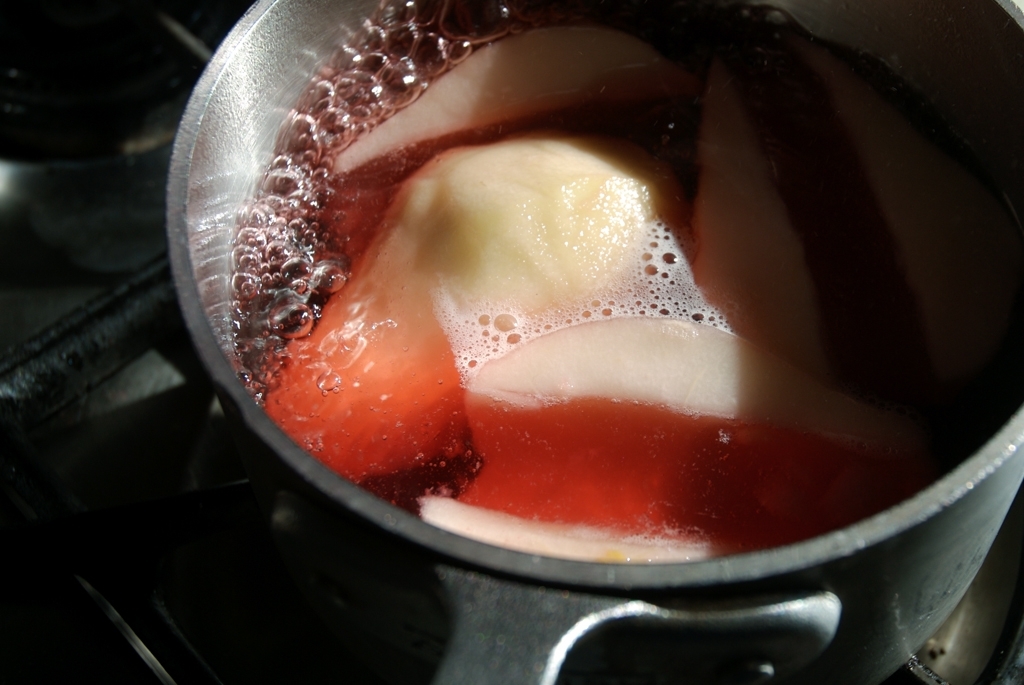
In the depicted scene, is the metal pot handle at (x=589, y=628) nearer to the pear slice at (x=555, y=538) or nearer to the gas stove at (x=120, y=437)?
the pear slice at (x=555, y=538)

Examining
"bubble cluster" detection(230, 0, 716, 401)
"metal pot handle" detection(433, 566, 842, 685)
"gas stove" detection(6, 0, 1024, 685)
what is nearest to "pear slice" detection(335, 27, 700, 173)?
"bubble cluster" detection(230, 0, 716, 401)

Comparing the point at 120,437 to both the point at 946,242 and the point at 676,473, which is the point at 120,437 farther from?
the point at 946,242

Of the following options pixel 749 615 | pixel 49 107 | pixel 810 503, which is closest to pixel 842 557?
pixel 749 615

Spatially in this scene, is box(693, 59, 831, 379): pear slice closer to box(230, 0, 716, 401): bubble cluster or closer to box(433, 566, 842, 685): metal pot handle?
box(230, 0, 716, 401): bubble cluster

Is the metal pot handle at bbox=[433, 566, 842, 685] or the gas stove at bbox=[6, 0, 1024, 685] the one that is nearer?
the metal pot handle at bbox=[433, 566, 842, 685]

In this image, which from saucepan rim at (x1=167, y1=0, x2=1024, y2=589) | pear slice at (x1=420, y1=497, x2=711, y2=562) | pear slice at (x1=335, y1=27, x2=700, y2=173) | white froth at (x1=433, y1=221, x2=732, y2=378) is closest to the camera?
saucepan rim at (x1=167, y1=0, x2=1024, y2=589)

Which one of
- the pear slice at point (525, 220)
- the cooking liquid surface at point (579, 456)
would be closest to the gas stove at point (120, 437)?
the cooking liquid surface at point (579, 456)
